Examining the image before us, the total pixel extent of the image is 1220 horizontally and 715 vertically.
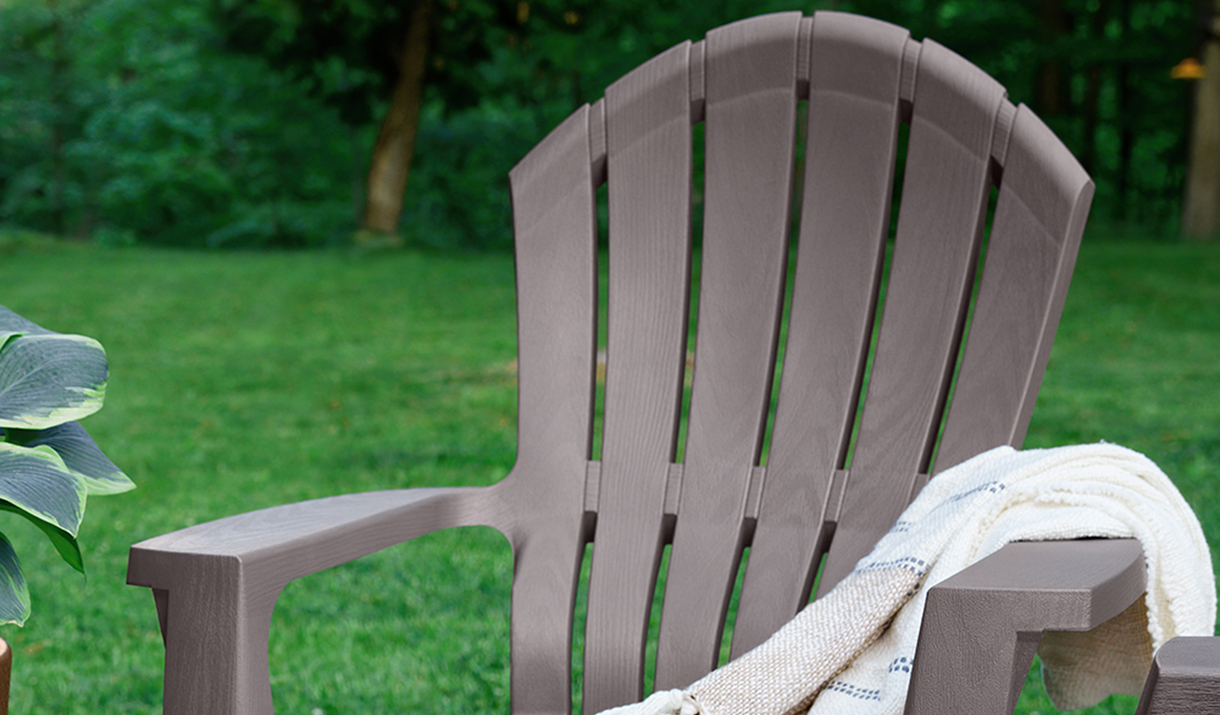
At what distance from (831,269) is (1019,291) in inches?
9.5

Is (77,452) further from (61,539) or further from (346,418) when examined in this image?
(346,418)

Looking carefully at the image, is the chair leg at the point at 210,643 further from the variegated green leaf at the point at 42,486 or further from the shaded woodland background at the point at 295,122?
the shaded woodland background at the point at 295,122

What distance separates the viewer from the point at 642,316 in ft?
4.79

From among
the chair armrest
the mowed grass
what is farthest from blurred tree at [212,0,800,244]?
the chair armrest

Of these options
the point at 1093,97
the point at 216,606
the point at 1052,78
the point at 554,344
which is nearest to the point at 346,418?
the point at 554,344

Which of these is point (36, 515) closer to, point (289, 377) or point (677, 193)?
point (677, 193)

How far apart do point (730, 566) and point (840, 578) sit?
136mm

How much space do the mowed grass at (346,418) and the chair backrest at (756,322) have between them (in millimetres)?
814

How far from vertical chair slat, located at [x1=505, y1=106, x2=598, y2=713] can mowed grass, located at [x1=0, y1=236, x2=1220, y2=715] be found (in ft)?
2.64

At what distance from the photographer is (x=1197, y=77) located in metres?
8.07

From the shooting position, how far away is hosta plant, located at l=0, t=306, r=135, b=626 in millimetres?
938

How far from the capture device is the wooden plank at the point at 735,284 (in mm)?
1378

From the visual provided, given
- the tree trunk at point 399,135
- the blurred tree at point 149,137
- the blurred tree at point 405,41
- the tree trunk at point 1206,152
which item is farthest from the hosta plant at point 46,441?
the blurred tree at point 149,137

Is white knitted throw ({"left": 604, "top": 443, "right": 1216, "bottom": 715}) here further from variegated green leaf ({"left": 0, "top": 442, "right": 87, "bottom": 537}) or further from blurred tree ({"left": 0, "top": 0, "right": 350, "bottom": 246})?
blurred tree ({"left": 0, "top": 0, "right": 350, "bottom": 246})
